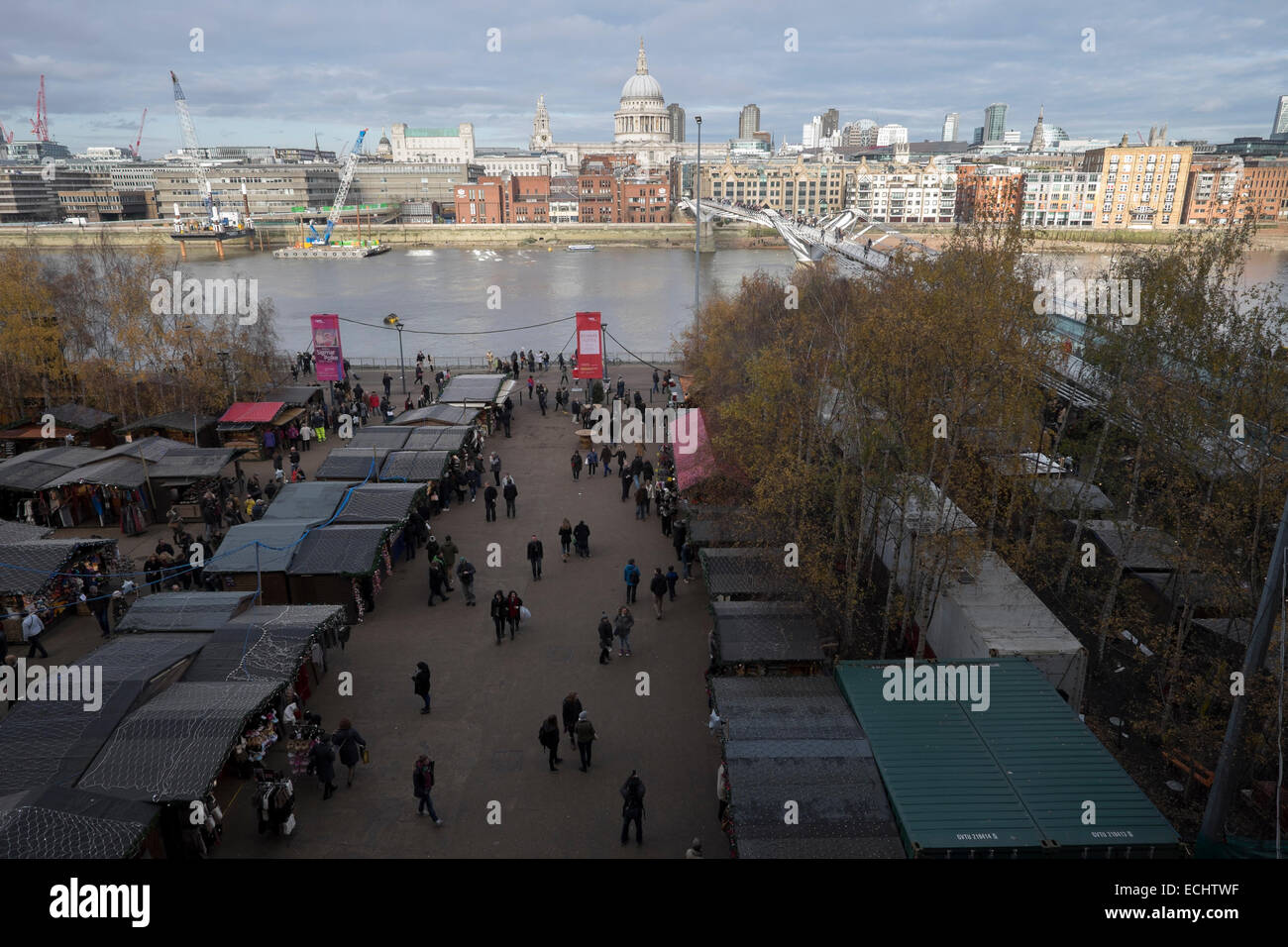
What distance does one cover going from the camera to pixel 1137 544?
40.5 feet

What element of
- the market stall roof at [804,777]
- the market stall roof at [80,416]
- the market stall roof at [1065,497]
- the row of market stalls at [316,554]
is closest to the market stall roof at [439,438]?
the row of market stalls at [316,554]

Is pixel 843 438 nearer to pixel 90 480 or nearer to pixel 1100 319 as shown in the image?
pixel 1100 319

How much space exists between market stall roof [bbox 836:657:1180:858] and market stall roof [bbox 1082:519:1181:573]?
2.63 meters

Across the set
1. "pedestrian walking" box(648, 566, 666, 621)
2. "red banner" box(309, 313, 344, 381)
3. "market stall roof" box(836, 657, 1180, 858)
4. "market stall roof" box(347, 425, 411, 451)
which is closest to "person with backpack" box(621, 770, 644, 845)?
"market stall roof" box(836, 657, 1180, 858)

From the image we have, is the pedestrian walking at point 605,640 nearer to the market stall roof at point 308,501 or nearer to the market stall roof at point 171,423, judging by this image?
the market stall roof at point 308,501

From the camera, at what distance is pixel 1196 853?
6.73 meters

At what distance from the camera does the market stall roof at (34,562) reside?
37.5 ft

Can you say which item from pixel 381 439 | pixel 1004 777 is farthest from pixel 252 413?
pixel 1004 777

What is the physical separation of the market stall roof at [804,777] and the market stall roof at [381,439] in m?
12.1

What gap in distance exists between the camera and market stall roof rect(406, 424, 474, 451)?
18.0m

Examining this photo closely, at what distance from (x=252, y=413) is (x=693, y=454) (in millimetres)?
12129
